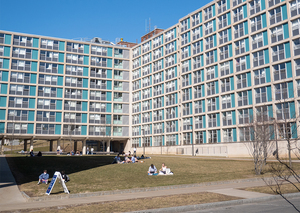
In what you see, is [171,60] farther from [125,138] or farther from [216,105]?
[125,138]

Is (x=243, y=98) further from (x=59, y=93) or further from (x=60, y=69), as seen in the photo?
(x=60, y=69)

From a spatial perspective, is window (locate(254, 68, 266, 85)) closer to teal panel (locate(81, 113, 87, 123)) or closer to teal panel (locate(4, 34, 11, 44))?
teal panel (locate(81, 113, 87, 123))

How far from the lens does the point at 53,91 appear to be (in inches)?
2849

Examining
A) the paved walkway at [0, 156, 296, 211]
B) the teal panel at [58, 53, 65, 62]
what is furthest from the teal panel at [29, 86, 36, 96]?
the paved walkway at [0, 156, 296, 211]

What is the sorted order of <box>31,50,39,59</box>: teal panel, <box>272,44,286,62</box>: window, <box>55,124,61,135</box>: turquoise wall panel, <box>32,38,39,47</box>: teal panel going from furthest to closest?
<box>32,38,39,47</box>: teal panel < <box>55,124,61,135</box>: turquoise wall panel < <box>31,50,39,59</box>: teal panel < <box>272,44,286,62</box>: window

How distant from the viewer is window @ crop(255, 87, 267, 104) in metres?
48.0

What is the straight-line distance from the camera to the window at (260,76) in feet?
159

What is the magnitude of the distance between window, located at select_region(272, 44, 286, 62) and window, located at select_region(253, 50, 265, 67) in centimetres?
196

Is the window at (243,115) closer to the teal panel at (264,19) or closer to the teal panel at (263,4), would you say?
the teal panel at (264,19)

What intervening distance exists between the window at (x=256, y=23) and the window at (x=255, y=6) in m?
1.09

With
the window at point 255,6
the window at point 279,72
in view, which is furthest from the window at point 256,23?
the window at point 279,72

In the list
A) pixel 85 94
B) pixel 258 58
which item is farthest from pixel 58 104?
pixel 258 58

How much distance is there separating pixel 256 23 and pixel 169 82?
81.0ft

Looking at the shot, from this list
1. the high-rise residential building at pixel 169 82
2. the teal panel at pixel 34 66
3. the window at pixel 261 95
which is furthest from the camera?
the teal panel at pixel 34 66
